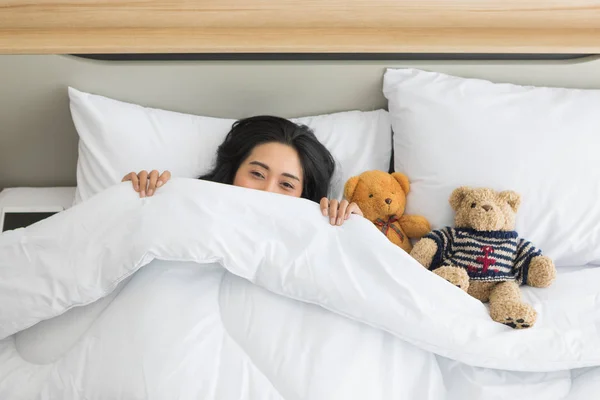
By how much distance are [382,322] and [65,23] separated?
121 centimetres

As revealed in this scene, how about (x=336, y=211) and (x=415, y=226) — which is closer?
(x=336, y=211)

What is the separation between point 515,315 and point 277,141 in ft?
2.36

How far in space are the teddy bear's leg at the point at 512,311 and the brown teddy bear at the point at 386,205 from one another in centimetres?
30

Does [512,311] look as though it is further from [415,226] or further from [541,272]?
[415,226]

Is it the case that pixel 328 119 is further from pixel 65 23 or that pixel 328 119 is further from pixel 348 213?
pixel 65 23

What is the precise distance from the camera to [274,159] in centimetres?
148

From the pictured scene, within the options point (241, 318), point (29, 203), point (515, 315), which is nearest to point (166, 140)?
point (29, 203)

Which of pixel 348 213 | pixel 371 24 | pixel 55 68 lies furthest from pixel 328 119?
pixel 55 68

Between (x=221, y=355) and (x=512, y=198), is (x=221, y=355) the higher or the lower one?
the lower one

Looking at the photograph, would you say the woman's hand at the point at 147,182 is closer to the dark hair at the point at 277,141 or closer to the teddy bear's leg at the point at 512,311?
the dark hair at the point at 277,141

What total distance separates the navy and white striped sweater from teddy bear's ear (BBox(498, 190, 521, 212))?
72 mm

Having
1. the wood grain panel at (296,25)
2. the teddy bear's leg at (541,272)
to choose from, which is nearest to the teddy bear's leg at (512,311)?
the teddy bear's leg at (541,272)

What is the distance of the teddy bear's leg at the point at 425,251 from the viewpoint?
1.45m

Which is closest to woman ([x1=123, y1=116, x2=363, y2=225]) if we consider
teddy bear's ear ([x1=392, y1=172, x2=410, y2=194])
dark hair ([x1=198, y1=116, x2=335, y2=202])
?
dark hair ([x1=198, y1=116, x2=335, y2=202])
